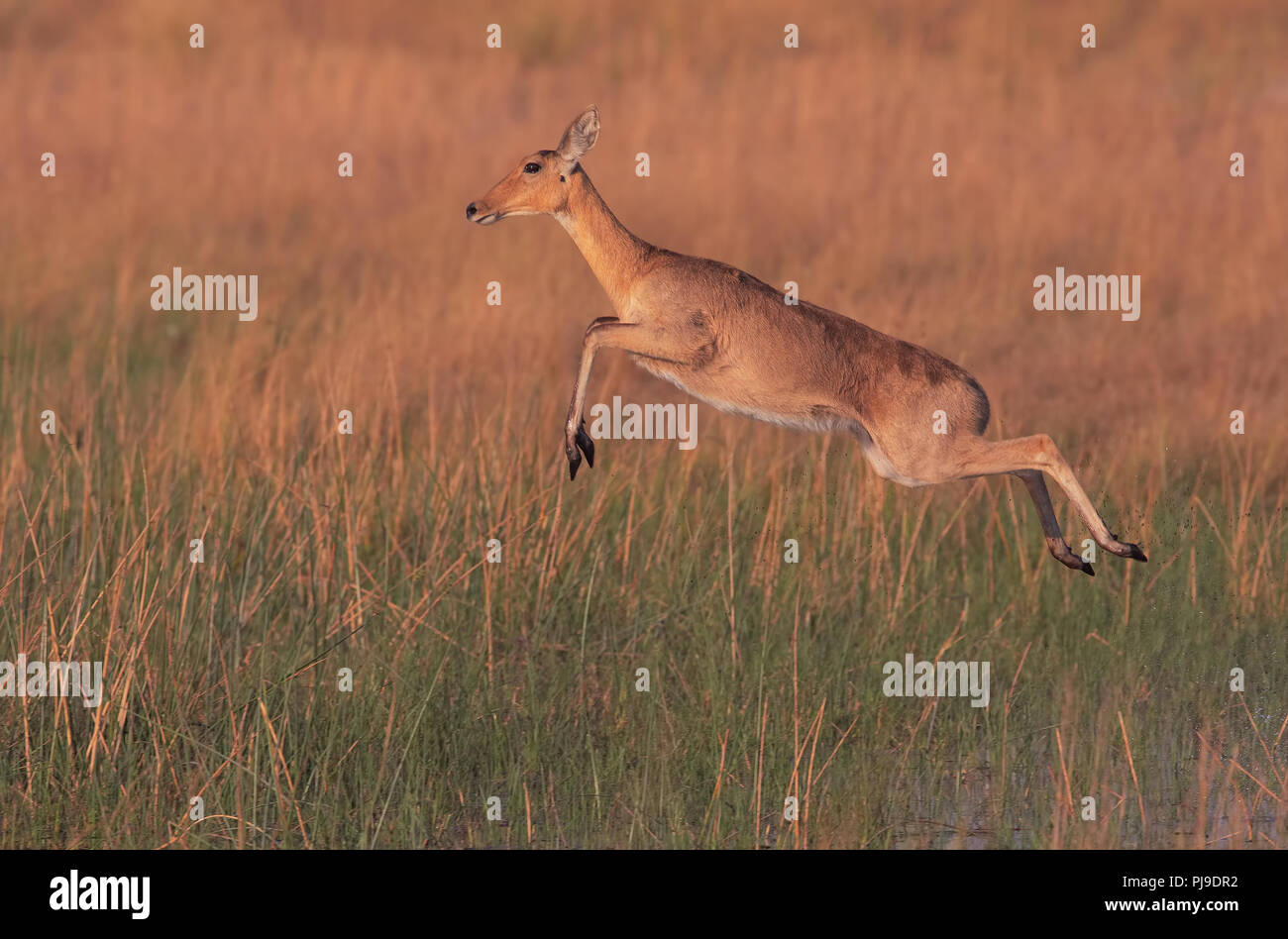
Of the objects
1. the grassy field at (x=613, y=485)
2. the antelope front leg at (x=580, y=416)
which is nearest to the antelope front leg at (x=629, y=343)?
the antelope front leg at (x=580, y=416)

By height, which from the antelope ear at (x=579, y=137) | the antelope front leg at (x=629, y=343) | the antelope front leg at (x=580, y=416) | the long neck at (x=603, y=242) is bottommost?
the antelope front leg at (x=580, y=416)

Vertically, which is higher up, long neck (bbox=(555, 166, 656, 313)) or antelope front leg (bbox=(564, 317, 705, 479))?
long neck (bbox=(555, 166, 656, 313))

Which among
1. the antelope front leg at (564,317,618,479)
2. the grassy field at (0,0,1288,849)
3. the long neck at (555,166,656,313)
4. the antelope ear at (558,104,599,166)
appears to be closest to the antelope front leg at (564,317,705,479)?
the antelope front leg at (564,317,618,479)

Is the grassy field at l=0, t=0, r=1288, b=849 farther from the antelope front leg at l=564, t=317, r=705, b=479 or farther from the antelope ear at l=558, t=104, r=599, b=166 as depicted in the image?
the antelope ear at l=558, t=104, r=599, b=166

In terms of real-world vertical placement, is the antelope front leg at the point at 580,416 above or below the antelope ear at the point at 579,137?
below

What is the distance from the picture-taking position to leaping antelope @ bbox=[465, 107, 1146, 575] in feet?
25.5

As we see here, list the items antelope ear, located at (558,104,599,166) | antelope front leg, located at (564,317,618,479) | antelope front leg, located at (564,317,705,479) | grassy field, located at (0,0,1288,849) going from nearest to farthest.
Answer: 1. antelope front leg, located at (564,317,618,479)
2. antelope front leg, located at (564,317,705,479)
3. grassy field, located at (0,0,1288,849)
4. antelope ear, located at (558,104,599,166)

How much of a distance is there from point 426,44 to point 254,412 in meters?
15.3

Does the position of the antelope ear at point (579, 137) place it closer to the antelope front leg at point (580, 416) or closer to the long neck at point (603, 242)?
the long neck at point (603, 242)

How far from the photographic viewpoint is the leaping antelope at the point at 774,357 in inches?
306

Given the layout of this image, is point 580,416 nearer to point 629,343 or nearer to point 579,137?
point 629,343

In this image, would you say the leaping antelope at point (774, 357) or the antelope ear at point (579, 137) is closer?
the leaping antelope at point (774, 357)

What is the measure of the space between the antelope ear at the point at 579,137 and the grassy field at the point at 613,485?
1.61 m

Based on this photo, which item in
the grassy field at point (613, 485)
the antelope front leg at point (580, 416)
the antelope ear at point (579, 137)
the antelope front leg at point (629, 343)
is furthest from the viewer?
the antelope ear at point (579, 137)
